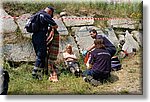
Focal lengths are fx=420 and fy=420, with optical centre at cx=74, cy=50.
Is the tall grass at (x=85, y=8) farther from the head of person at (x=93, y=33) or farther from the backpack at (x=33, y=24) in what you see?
the head of person at (x=93, y=33)

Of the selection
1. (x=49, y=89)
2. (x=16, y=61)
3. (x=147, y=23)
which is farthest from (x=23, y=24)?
(x=147, y=23)

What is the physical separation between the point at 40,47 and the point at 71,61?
0.30m

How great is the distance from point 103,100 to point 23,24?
0.96m

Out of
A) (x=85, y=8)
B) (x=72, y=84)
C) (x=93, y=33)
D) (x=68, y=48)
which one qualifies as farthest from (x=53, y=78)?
(x=85, y=8)

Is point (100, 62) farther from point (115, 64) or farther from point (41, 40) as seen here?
point (41, 40)

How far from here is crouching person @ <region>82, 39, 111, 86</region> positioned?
3662 millimetres

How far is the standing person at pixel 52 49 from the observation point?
3664 mm

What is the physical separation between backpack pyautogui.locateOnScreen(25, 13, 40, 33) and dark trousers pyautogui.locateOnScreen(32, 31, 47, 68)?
1.9 inches

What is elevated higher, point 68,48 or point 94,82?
point 68,48

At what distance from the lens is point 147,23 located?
3.68 metres

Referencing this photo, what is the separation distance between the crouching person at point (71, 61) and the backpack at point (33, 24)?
0.32 m

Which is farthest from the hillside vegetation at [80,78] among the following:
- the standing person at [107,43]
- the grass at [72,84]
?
the standing person at [107,43]

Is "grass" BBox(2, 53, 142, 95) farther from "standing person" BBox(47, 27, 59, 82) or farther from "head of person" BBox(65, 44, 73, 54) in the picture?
"head of person" BBox(65, 44, 73, 54)

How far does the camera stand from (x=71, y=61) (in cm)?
368
